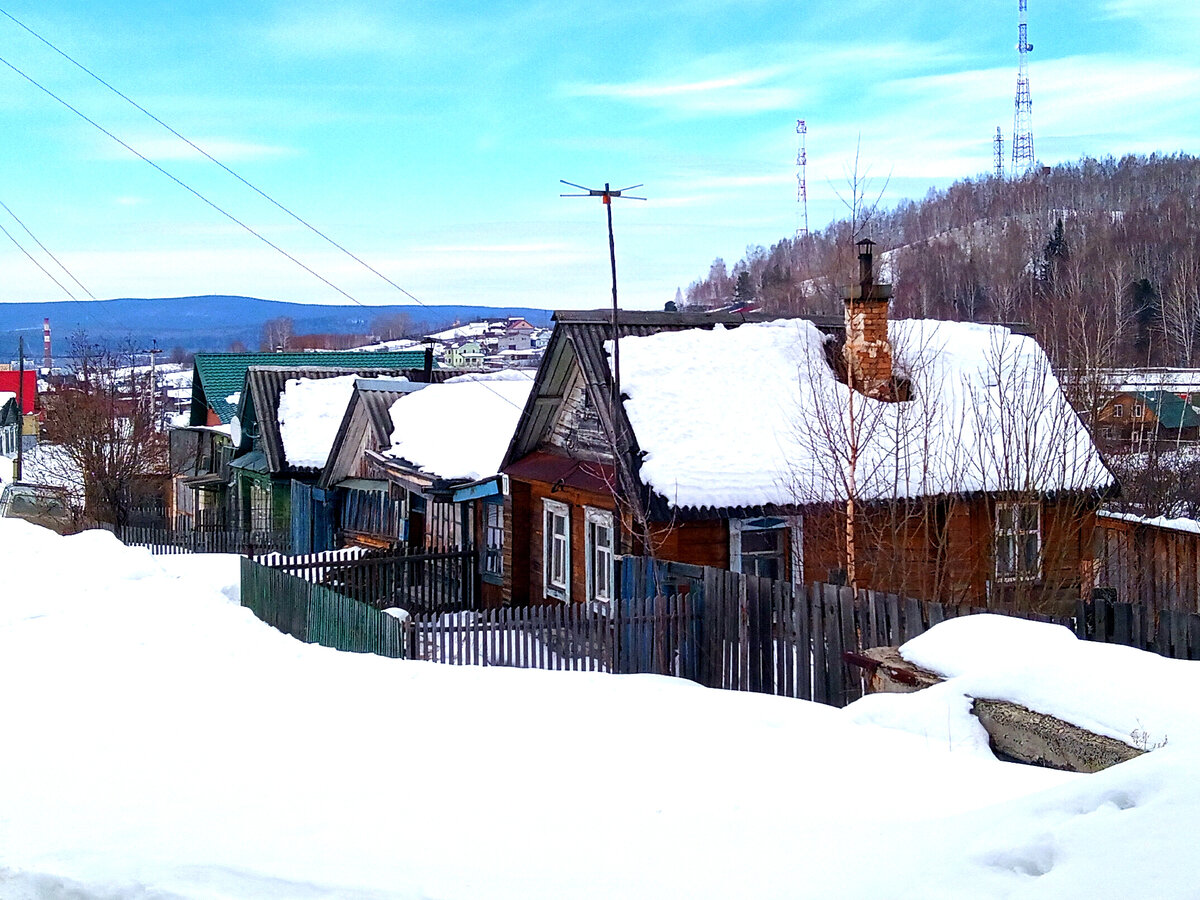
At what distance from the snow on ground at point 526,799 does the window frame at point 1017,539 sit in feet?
15.1

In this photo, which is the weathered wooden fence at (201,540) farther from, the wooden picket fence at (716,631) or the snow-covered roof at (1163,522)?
the snow-covered roof at (1163,522)

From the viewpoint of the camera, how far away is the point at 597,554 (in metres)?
16.4

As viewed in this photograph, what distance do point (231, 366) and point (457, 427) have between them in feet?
82.0

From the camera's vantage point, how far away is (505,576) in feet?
62.3

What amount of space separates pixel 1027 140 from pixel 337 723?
100 meters

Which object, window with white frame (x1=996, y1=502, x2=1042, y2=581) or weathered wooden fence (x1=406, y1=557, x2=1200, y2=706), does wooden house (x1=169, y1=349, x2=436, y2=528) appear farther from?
weathered wooden fence (x1=406, y1=557, x2=1200, y2=706)

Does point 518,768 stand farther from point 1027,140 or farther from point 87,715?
point 1027,140

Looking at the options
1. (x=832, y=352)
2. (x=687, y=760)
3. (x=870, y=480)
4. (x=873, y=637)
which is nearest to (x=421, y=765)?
(x=687, y=760)

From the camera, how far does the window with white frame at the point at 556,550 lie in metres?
17.1

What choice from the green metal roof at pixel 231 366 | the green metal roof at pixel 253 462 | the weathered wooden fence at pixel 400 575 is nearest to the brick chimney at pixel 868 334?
the weathered wooden fence at pixel 400 575

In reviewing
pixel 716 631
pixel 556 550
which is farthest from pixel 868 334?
pixel 716 631

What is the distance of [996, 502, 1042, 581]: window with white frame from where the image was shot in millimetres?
13398

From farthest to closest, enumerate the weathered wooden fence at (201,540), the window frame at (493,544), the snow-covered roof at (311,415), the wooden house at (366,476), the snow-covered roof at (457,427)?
the weathered wooden fence at (201,540), the snow-covered roof at (311,415), the wooden house at (366,476), the snow-covered roof at (457,427), the window frame at (493,544)

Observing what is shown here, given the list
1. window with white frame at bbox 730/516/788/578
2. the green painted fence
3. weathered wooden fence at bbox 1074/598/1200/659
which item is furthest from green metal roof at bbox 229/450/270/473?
weathered wooden fence at bbox 1074/598/1200/659
